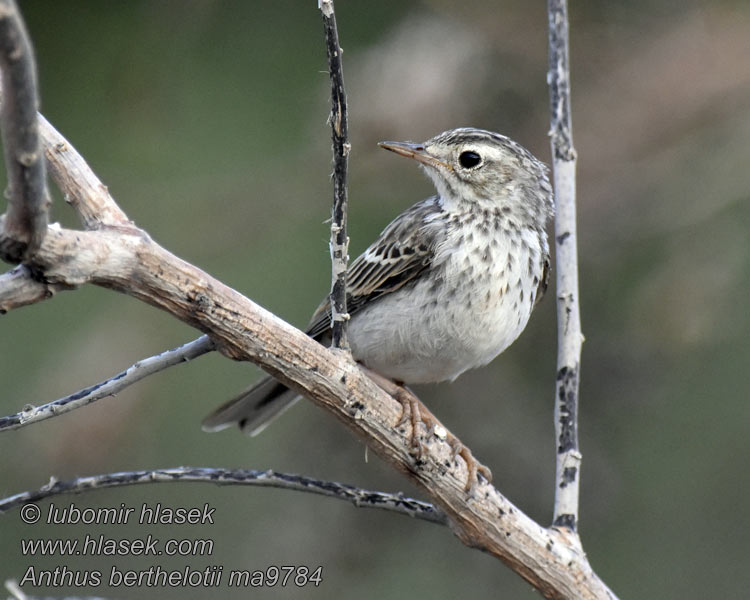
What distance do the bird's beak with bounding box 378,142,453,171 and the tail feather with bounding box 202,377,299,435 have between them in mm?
1100

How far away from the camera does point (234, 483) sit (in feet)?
10.3

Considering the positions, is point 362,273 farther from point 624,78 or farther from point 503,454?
point 624,78

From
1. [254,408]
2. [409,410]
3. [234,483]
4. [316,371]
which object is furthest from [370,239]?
[316,371]

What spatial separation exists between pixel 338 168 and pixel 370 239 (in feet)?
15.0

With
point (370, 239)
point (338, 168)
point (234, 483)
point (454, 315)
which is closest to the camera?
point (338, 168)

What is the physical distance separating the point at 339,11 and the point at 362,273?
3660mm

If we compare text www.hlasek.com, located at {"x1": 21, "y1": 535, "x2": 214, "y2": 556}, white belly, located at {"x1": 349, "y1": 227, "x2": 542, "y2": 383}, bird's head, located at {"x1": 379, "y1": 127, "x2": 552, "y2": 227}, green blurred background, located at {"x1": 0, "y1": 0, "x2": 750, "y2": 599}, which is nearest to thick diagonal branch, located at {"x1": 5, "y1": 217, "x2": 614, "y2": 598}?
white belly, located at {"x1": 349, "y1": 227, "x2": 542, "y2": 383}

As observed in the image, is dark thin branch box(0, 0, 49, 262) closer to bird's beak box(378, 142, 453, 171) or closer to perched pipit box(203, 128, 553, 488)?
perched pipit box(203, 128, 553, 488)

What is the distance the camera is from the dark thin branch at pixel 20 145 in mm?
1903

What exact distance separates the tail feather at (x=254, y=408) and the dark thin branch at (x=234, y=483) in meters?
1.01

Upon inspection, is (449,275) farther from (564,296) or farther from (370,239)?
(370,239)

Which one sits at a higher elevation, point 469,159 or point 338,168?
point 469,159

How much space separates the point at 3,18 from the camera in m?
1.86

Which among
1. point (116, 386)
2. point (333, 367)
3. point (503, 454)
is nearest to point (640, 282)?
point (503, 454)
